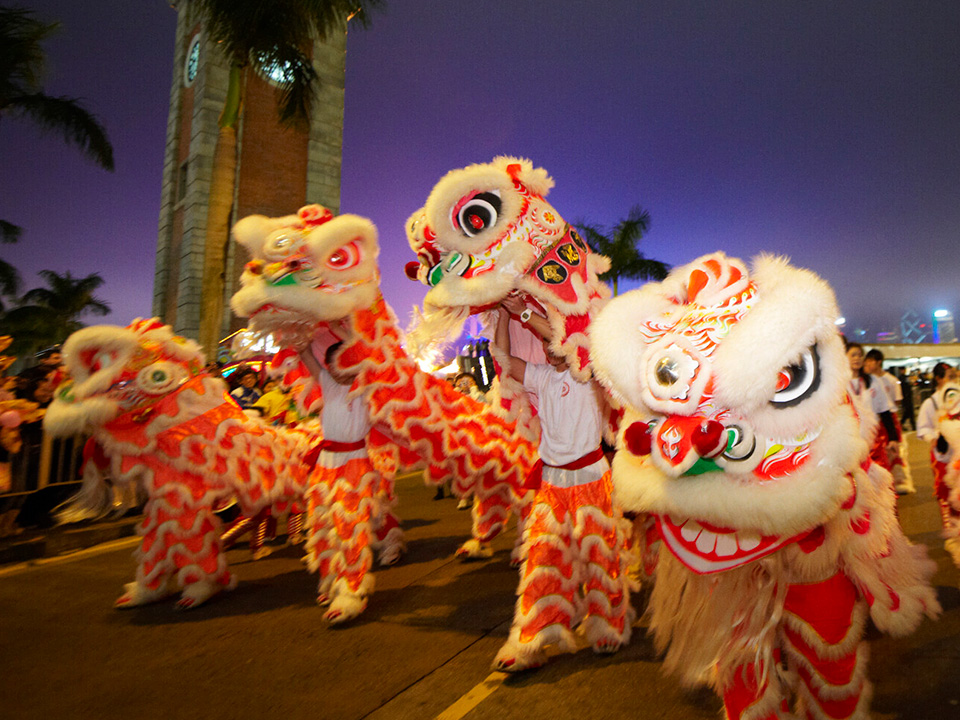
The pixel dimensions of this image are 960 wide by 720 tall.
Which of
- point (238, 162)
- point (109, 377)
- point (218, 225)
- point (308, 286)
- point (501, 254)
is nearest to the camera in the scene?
point (501, 254)

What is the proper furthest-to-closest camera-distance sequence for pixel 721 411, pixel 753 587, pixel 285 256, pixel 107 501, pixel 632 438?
pixel 107 501, pixel 285 256, pixel 753 587, pixel 632 438, pixel 721 411

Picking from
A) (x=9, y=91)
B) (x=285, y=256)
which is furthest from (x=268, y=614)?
(x=9, y=91)

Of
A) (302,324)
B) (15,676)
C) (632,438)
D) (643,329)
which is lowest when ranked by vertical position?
(15,676)

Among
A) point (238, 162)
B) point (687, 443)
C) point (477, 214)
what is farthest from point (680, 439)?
point (238, 162)

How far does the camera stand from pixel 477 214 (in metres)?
2.78

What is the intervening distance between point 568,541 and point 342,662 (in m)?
1.20

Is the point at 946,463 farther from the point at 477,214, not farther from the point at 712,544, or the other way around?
the point at 477,214

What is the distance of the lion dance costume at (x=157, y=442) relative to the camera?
12.1ft

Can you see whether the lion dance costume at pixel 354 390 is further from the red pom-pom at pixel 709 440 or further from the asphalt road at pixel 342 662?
the red pom-pom at pixel 709 440

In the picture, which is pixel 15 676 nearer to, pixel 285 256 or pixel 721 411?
pixel 285 256

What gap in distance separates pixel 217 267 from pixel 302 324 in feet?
21.2

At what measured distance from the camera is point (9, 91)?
1120cm

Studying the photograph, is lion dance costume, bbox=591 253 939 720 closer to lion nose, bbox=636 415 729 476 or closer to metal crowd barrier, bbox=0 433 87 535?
lion nose, bbox=636 415 729 476

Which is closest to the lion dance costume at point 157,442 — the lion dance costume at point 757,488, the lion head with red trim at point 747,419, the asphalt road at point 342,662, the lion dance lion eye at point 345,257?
the asphalt road at point 342,662
